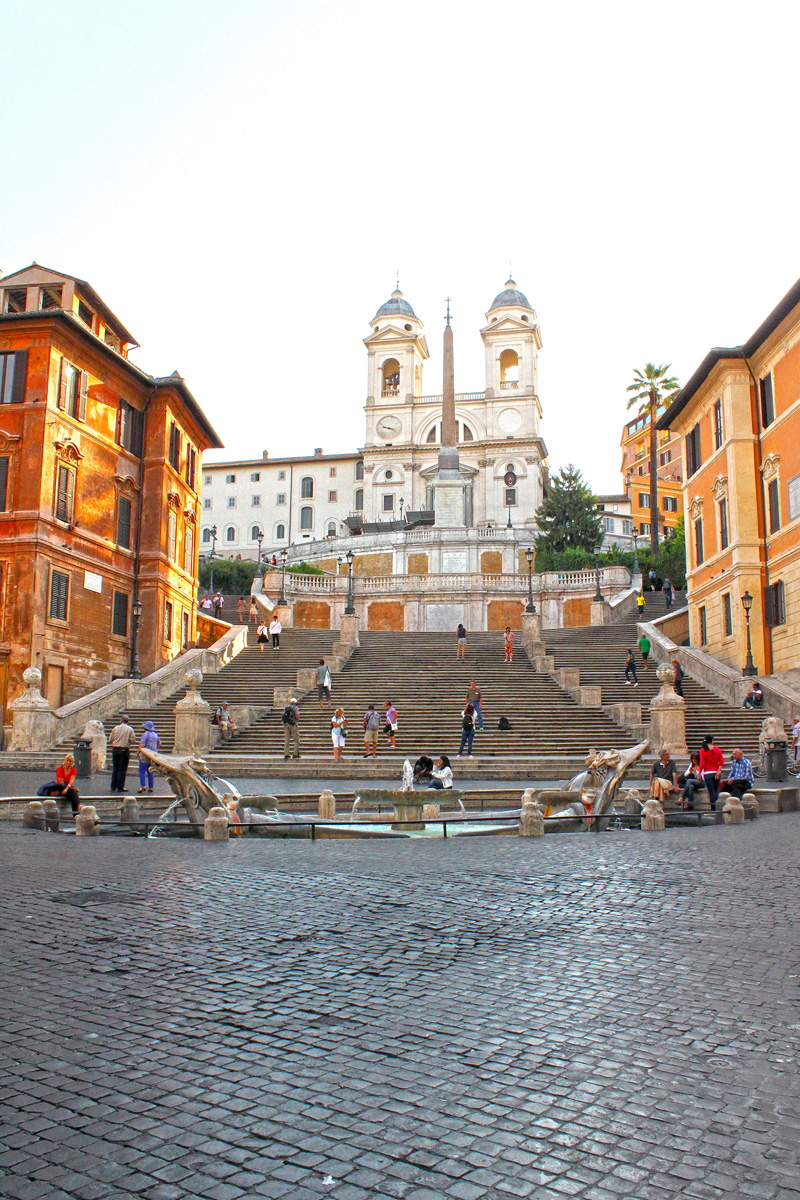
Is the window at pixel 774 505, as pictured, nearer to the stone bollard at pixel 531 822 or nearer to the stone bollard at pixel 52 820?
the stone bollard at pixel 531 822

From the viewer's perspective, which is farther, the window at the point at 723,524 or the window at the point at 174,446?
the window at the point at 174,446

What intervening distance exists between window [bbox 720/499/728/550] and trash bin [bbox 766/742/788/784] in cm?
1403

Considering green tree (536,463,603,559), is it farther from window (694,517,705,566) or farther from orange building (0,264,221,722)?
orange building (0,264,221,722)

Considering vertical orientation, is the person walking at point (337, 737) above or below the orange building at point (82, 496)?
below

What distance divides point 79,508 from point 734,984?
2977cm

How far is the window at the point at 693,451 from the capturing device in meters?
36.9

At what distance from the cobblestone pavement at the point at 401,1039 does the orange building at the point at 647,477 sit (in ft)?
264

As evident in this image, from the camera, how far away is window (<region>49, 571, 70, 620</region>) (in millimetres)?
30355

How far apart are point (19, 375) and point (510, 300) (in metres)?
70.6

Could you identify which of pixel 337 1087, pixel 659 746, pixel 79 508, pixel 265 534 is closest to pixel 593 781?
pixel 659 746

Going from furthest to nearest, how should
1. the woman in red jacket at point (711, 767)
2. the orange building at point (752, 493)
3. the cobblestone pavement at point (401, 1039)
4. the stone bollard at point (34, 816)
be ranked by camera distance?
the orange building at point (752, 493)
the woman in red jacket at point (711, 767)
the stone bollard at point (34, 816)
the cobblestone pavement at point (401, 1039)

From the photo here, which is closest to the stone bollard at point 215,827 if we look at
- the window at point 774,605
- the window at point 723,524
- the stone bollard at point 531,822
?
the stone bollard at point 531,822

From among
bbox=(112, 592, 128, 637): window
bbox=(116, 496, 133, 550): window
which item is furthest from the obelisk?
bbox=(112, 592, 128, 637): window

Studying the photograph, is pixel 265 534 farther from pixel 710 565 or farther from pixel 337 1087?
pixel 337 1087
